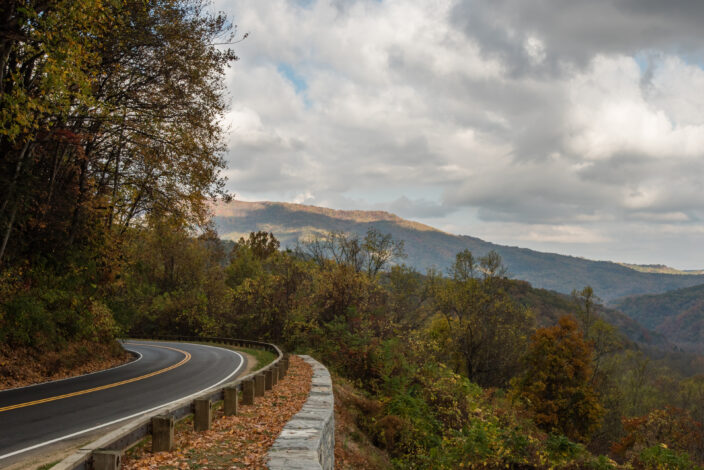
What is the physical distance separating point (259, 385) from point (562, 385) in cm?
2695

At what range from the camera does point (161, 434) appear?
6168 mm

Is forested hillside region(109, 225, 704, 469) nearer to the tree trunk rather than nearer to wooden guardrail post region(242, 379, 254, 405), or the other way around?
wooden guardrail post region(242, 379, 254, 405)

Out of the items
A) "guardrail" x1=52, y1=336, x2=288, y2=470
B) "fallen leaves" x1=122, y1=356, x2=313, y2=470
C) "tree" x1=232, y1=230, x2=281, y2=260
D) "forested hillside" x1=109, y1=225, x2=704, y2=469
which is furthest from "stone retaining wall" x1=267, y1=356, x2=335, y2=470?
"tree" x1=232, y1=230, x2=281, y2=260

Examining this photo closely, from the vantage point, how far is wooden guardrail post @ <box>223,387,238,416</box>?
29.1ft

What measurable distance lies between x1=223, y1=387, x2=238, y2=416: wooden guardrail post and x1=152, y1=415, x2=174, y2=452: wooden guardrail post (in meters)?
2.67

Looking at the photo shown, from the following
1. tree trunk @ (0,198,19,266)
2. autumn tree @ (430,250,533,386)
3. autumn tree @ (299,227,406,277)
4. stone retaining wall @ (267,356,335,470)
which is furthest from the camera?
autumn tree @ (430,250,533,386)

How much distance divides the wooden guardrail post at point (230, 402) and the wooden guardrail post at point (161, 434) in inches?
105

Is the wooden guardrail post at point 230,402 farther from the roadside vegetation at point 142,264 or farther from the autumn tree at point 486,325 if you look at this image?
the autumn tree at point 486,325

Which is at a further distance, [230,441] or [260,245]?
[260,245]

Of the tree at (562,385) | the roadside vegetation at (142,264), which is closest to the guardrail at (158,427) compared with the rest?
the roadside vegetation at (142,264)

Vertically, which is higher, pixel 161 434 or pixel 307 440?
pixel 161 434

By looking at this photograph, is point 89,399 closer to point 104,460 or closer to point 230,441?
point 230,441

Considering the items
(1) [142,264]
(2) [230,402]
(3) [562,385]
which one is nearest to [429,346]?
(3) [562,385]

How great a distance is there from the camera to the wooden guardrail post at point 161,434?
614 cm
